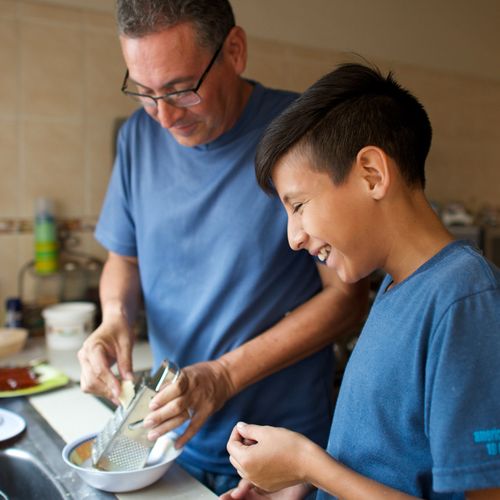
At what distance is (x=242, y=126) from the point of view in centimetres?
124

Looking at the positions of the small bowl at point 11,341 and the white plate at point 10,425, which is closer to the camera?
the white plate at point 10,425

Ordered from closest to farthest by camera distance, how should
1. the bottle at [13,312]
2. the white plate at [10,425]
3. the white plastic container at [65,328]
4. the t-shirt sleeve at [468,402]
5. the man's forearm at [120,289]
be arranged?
the t-shirt sleeve at [468,402], the white plate at [10,425], the man's forearm at [120,289], the white plastic container at [65,328], the bottle at [13,312]

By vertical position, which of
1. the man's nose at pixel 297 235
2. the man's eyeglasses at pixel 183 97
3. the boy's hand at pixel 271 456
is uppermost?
the man's eyeglasses at pixel 183 97

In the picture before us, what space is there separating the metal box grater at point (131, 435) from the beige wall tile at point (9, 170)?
4.24 ft

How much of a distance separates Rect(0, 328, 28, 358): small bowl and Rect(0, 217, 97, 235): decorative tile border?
41 centimetres

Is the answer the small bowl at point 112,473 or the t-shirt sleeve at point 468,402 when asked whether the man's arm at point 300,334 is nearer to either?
the small bowl at point 112,473

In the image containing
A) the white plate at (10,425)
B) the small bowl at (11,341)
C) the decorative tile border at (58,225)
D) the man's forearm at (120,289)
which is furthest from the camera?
the decorative tile border at (58,225)

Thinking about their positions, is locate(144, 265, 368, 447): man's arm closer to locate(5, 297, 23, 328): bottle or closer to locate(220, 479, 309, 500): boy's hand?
locate(220, 479, 309, 500): boy's hand

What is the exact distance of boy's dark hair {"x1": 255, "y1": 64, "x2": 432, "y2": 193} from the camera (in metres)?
0.79

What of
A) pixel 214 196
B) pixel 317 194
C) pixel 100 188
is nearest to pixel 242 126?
pixel 214 196

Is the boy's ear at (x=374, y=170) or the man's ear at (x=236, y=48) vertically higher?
the man's ear at (x=236, y=48)

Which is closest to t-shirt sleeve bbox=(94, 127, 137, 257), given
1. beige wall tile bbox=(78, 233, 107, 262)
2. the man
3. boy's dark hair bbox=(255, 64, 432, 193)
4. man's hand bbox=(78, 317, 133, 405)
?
the man

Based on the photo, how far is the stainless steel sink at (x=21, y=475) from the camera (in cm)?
107

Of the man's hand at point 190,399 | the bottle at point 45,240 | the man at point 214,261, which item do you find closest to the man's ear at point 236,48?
the man at point 214,261
